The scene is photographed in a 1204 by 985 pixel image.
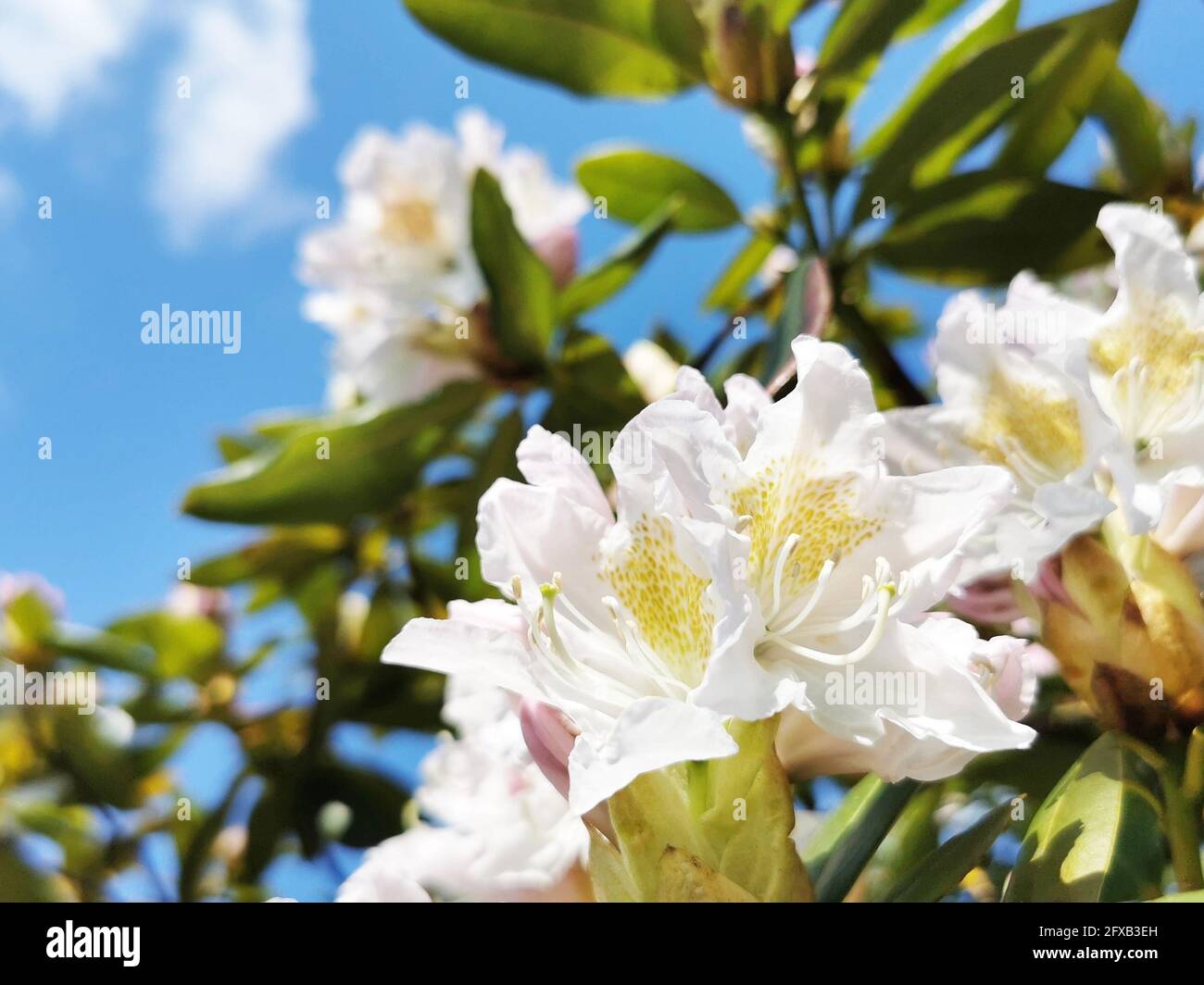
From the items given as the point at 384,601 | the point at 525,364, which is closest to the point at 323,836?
the point at 384,601

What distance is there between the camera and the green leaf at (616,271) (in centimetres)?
115

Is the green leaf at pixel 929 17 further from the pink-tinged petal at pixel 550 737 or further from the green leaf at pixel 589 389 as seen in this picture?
the pink-tinged petal at pixel 550 737

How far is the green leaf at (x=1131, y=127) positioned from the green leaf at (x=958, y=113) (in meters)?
0.14

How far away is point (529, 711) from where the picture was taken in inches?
22.3

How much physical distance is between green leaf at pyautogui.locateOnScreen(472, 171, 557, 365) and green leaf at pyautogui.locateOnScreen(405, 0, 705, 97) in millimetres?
143

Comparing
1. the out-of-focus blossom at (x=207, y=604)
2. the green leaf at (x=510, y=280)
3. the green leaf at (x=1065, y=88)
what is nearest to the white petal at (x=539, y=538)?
the green leaf at (x=510, y=280)

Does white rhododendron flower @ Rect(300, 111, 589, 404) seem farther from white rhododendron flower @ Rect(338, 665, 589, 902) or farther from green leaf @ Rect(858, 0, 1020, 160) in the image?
white rhododendron flower @ Rect(338, 665, 589, 902)

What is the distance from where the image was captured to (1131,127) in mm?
1170

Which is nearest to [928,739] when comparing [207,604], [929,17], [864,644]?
[864,644]

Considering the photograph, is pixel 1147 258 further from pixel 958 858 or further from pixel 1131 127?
pixel 1131 127

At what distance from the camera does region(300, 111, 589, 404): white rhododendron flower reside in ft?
4.17

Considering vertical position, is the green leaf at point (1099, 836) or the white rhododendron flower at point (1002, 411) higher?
the white rhododendron flower at point (1002, 411)

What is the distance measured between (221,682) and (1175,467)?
4.85 ft

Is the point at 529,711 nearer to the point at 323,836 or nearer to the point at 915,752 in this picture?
the point at 915,752
